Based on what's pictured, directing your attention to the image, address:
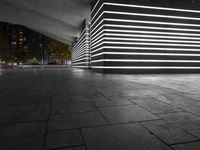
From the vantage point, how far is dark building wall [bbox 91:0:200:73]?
1091cm

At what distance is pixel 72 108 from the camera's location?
302 centimetres

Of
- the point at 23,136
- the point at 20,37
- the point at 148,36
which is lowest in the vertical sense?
the point at 23,136

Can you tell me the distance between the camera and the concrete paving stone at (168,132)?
1.84m

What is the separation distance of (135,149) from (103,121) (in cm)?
80

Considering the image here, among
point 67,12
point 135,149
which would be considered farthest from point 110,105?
point 67,12

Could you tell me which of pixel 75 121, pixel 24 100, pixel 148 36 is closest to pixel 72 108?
pixel 75 121

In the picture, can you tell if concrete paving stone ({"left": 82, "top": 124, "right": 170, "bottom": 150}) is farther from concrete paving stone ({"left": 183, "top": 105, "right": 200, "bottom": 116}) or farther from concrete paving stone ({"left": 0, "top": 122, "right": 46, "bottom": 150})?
concrete paving stone ({"left": 183, "top": 105, "right": 200, "bottom": 116})

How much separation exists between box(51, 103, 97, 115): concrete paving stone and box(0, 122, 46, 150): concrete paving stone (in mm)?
581

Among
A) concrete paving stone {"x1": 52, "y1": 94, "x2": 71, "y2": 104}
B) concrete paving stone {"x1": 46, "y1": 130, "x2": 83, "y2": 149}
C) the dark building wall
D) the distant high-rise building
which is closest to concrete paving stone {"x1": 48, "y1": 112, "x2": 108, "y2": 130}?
concrete paving stone {"x1": 46, "y1": 130, "x2": 83, "y2": 149}

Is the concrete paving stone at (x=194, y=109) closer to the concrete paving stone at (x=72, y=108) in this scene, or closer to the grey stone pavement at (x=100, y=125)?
the grey stone pavement at (x=100, y=125)

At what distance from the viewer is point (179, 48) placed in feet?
39.9

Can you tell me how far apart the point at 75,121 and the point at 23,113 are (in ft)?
3.18

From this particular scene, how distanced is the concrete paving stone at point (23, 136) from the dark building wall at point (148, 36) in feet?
29.1

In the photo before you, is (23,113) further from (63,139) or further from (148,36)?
(148,36)
